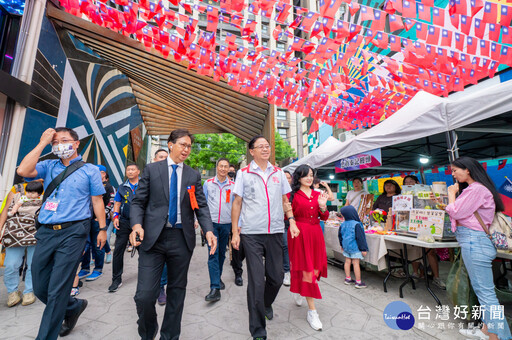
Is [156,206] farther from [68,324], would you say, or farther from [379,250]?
[379,250]

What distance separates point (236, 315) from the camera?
300cm

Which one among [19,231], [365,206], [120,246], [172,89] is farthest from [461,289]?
[172,89]

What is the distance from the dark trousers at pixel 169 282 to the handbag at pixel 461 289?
10.1 ft

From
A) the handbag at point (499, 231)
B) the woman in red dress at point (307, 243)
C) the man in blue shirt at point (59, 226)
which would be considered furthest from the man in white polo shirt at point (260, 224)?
the handbag at point (499, 231)

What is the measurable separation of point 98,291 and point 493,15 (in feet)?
22.7

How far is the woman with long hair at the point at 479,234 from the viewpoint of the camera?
2361mm

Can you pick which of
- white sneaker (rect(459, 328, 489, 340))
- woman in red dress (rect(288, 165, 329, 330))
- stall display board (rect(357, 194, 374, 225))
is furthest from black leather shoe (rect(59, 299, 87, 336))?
stall display board (rect(357, 194, 374, 225))

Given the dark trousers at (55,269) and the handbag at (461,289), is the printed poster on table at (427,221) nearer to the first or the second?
the handbag at (461,289)

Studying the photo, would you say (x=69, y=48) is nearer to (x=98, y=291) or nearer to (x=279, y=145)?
(x=98, y=291)

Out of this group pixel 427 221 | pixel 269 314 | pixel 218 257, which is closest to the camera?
pixel 269 314

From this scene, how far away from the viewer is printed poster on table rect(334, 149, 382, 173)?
4488 mm

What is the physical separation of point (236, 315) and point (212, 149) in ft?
68.1

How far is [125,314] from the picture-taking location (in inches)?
119

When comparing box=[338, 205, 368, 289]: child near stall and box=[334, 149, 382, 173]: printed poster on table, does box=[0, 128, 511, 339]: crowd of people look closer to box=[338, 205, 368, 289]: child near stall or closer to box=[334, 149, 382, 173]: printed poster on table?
box=[338, 205, 368, 289]: child near stall
